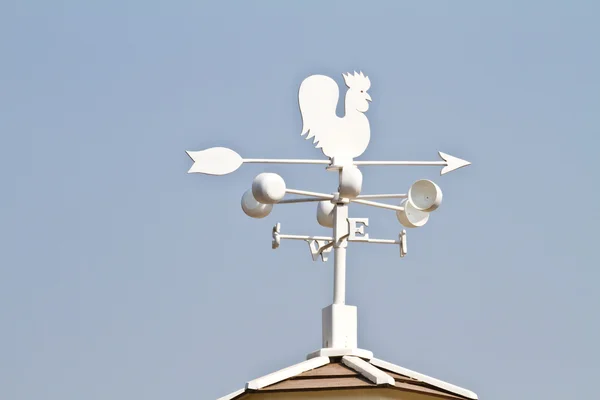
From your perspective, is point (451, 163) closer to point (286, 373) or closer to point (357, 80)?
point (357, 80)

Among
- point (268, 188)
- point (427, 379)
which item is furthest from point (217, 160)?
point (427, 379)

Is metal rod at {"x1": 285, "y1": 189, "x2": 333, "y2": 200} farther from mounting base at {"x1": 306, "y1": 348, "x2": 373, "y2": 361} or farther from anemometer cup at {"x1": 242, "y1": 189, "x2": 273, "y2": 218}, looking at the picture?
mounting base at {"x1": 306, "y1": 348, "x2": 373, "y2": 361}

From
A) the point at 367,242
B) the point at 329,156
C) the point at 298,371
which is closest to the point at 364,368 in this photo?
the point at 298,371

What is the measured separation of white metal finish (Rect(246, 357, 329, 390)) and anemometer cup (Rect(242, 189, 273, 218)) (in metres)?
1.67

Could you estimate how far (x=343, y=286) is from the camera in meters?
11.4

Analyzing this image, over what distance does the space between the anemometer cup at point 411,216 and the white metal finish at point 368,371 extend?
170cm

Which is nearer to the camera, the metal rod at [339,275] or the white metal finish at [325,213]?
the metal rod at [339,275]

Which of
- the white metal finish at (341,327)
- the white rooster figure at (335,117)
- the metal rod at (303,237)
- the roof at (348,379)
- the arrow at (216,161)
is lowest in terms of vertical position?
the roof at (348,379)

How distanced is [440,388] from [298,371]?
1308mm

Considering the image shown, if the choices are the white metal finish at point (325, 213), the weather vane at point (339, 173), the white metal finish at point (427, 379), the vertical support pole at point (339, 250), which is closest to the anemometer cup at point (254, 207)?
the weather vane at point (339, 173)

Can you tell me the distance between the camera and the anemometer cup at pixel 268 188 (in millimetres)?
11297

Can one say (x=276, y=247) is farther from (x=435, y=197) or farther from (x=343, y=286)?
(x=435, y=197)

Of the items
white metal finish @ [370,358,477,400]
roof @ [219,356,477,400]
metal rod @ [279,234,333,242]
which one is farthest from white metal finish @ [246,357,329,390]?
metal rod @ [279,234,333,242]

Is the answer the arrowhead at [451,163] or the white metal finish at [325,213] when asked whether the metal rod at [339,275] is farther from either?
the arrowhead at [451,163]
